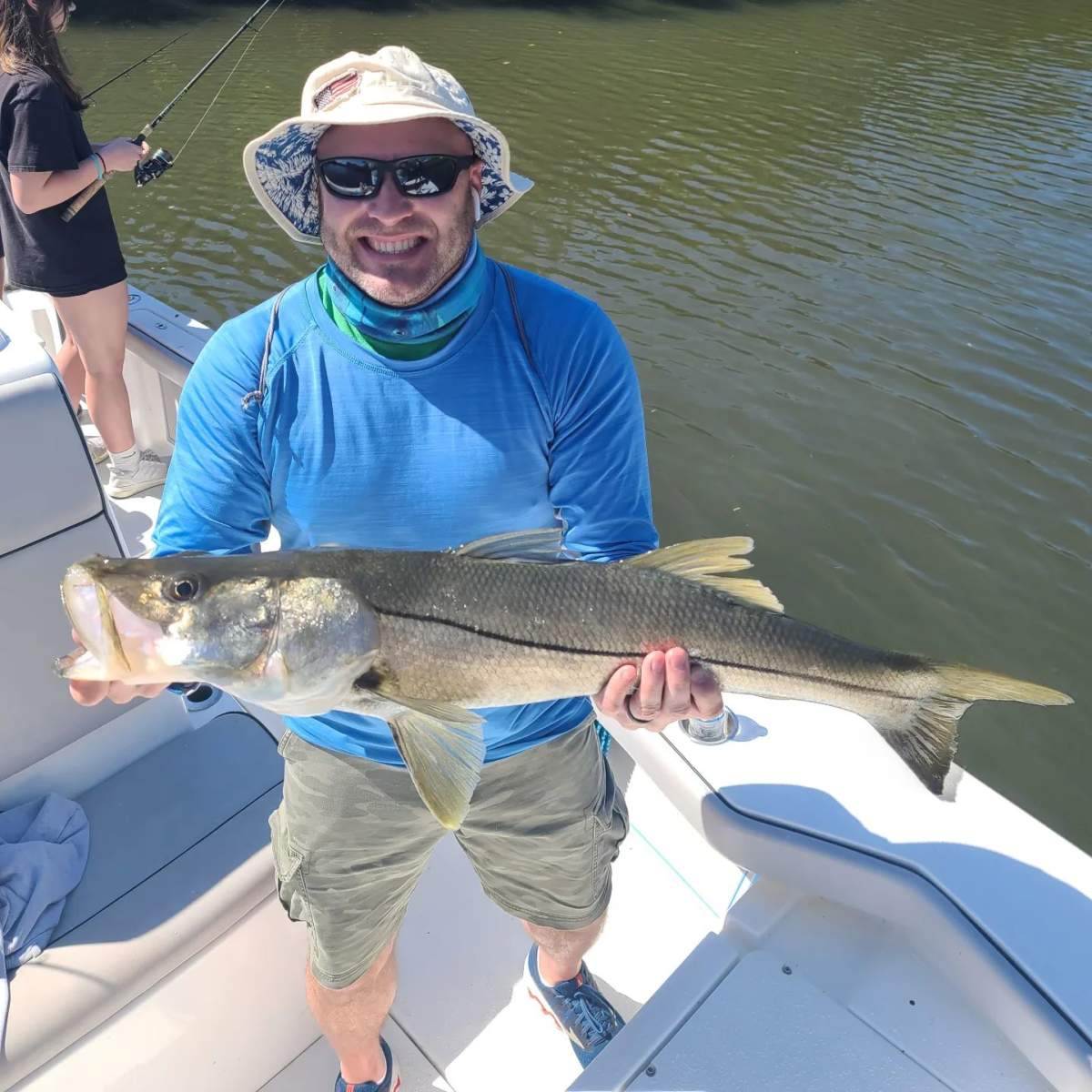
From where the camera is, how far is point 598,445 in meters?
2.35

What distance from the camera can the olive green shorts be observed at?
246cm

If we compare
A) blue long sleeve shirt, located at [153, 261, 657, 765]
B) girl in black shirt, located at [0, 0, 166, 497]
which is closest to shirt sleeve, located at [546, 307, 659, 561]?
blue long sleeve shirt, located at [153, 261, 657, 765]

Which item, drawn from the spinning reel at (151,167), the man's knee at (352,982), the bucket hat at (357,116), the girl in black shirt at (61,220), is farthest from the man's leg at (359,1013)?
the spinning reel at (151,167)

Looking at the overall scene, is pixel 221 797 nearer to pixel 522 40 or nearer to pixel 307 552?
pixel 307 552

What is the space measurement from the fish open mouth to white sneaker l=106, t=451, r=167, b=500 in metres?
3.61

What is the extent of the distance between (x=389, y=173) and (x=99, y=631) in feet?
4.30

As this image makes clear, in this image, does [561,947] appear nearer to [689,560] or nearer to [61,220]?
[689,560]

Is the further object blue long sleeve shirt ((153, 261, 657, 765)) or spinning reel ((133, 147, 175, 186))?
spinning reel ((133, 147, 175, 186))

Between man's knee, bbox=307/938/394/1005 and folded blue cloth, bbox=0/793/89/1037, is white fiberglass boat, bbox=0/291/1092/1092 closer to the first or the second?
folded blue cloth, bbox=0/793/89/1037

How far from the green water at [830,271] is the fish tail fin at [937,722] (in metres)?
4.57

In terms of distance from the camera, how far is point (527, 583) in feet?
6.97

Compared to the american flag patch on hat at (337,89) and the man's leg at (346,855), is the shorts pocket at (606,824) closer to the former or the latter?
the man's leg at (346,855)

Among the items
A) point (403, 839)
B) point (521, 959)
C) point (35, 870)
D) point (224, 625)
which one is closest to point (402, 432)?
point (224, 625)

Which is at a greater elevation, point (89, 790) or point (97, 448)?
point (89, 790)
